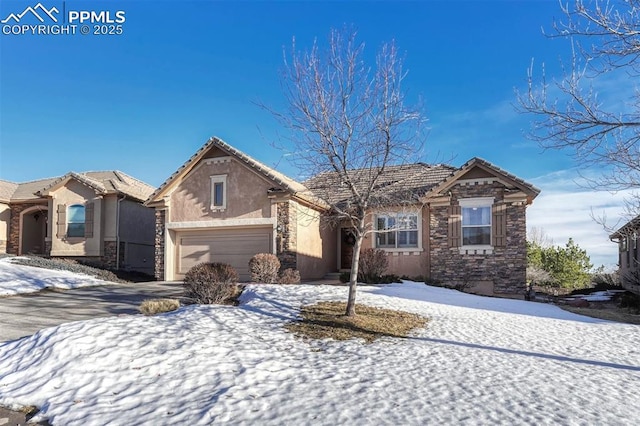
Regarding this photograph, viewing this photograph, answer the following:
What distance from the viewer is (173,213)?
19.2 m

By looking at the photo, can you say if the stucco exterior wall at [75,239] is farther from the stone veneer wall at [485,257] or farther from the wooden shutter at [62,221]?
the stone veneer wall at [485,257]

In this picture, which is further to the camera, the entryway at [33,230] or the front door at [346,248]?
the entryway at [33,230]

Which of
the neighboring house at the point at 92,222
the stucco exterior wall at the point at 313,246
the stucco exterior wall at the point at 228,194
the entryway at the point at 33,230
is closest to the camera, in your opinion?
the stucco exterior wall at the point at 313,246

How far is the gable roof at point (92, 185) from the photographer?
893 inches

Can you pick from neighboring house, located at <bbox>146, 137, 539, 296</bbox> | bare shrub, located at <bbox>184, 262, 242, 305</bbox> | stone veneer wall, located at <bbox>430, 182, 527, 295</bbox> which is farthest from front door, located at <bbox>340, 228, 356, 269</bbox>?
bare shrub, located at <bbox>184, 262, 242, 305</bbox>

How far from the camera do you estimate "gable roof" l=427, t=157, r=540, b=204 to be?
1627 cm

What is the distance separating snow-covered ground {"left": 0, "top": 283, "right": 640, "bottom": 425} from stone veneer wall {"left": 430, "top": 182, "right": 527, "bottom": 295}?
23.6 ft

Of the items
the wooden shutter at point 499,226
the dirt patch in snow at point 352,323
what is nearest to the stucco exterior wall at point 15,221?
the dirt patch in snow at point 352,323

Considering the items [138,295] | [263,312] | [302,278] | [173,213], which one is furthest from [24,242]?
[263,312]

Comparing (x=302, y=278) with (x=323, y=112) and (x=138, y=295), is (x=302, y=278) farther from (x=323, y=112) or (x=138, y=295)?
(x=323, y=112)

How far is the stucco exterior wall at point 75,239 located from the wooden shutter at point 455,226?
17042 mm

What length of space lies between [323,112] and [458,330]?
5509mm

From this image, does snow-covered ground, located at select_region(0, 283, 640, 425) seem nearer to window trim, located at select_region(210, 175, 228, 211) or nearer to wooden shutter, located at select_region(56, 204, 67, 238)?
window trim, located at select_region(210, 175, 228, 211)

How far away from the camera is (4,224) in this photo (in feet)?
83.0
